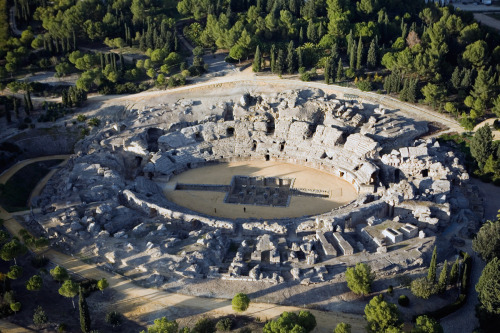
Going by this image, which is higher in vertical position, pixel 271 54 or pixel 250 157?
pixel 271 54

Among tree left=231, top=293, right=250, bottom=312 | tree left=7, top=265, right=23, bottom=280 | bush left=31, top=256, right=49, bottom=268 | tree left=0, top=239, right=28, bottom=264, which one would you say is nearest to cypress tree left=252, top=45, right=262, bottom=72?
→ bush left=31, top=256, right=49, bottom=268

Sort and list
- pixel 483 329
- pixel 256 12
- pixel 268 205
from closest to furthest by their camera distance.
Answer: pixel 483 329 → pixel 268 205 → pixel 256 12

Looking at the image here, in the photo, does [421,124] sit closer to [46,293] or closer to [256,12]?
[256,12]

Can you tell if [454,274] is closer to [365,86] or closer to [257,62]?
[365,86]

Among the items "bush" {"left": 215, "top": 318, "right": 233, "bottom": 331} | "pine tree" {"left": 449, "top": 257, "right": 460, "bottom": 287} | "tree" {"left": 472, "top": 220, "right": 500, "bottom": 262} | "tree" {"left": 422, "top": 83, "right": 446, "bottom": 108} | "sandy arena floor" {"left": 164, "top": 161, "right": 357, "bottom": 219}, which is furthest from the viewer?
"tree" {"left": 422, "top": 83, "right": 446, "bottom": 108}

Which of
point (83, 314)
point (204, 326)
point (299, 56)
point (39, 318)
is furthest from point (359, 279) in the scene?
point (299, 56)

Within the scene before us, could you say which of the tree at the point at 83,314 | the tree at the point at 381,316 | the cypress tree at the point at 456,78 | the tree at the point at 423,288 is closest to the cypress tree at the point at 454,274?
the tree at the point at 423,288

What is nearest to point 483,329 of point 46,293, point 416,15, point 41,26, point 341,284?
point 341,284

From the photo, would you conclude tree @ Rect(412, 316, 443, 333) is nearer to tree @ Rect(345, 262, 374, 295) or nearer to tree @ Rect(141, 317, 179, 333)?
tree @ Rect(345, 262, 374, 295)

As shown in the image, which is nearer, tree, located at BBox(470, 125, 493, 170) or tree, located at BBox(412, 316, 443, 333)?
tree, located at BBox(412, 316, 443, 333)
